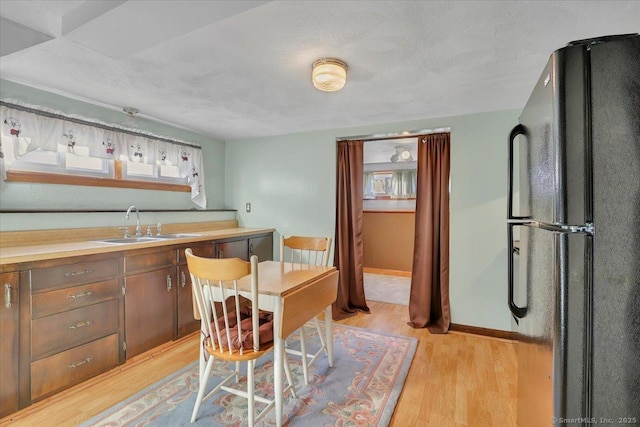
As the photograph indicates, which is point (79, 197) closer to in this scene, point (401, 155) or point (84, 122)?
point (84, 122)

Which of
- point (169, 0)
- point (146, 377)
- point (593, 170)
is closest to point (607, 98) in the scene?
point (593, 170)

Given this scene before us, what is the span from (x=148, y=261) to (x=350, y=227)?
6.56 feet

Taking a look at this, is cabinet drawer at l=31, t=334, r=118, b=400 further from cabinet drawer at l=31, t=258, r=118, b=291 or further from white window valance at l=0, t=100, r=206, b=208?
white window valance at l=0, t=100, r=206, b=208

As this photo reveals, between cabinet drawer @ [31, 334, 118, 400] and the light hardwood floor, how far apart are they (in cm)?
5

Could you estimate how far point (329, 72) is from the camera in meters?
1.78

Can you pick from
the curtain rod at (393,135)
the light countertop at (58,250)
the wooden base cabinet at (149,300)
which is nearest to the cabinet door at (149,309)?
the wooden base cabinet at (149,300)

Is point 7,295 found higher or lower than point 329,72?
lower

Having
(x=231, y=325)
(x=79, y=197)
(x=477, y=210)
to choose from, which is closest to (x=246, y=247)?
(x=79, y=197)

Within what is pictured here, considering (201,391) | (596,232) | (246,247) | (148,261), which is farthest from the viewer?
(246,247)

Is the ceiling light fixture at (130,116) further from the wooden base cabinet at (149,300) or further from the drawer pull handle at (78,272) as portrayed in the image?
the drawer pull handle at (78,272)

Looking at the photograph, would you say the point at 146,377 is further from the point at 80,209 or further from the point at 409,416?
the point at 409,416

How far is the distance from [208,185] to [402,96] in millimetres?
2586

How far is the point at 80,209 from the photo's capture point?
252 cm

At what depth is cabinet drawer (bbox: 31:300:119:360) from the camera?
1745 mm
